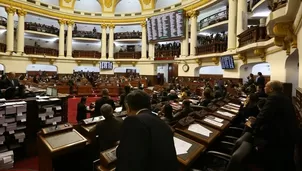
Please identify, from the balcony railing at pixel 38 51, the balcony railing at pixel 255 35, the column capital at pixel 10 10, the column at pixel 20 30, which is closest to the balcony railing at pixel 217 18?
the balcony railing at pixel 255 35

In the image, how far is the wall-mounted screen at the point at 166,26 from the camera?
16766mm

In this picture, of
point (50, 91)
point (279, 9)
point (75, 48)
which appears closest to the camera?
point (279, 9)

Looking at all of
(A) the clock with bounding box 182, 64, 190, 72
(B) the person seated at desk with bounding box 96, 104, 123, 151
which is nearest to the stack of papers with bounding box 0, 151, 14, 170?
(B) the person seated at desk with bounding box 96, 104, 123, 151

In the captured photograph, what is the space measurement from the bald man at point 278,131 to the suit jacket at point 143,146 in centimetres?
184

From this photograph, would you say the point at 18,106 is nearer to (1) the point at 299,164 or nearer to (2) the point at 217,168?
(2) the point at 217,168

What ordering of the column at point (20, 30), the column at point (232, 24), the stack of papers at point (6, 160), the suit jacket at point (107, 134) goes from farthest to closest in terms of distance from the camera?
the column at point (20, 30), the column at point (232, 24), the stack of papers at point (6, 160), the suit jacket at point (107, 134)

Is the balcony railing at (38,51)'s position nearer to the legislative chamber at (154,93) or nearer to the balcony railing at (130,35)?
the legislative chamber at (154,93)

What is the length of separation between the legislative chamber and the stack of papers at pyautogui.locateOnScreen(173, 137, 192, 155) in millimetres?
12

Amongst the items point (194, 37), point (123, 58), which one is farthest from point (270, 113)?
point (123, 58)

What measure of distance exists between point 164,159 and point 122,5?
25.0 m

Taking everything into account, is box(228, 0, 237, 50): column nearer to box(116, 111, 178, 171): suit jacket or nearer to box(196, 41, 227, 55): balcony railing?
box(196, 41, 227, 55): balcony railing

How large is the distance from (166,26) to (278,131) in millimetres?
16483

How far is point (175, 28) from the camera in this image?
17172mm

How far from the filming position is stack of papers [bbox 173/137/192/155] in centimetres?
198
